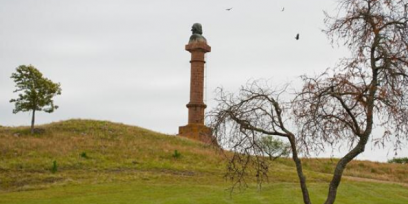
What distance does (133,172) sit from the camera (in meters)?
35.1

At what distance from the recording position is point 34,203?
75.8 feet

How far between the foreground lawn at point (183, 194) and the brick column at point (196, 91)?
26.0m

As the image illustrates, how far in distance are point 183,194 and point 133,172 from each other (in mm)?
10829

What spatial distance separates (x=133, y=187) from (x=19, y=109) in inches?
1012

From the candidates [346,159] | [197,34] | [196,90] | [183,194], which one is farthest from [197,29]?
[346,159]

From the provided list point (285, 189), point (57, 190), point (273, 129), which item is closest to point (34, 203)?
point (57, 190)

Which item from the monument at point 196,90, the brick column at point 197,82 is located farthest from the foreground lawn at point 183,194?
the brick column at point 197,82

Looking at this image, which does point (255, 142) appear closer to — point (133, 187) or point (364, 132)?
point (364, 132)

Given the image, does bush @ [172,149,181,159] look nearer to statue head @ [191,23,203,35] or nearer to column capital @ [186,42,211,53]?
column capital @ [186,42,211,53]

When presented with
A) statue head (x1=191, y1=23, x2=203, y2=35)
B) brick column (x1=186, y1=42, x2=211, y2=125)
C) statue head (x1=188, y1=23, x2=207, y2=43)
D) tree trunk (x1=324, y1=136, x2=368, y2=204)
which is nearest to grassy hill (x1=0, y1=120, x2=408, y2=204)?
tree trunk (x1=324, y1=136, x2=368, y2=204)

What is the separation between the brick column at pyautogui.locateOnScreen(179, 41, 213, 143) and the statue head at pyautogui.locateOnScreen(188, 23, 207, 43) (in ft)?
2.54

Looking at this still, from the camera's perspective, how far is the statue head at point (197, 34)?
190ft

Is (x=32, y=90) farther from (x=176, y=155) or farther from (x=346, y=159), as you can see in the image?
(x=346, y=159)

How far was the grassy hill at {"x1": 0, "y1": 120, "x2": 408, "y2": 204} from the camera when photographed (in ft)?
81.4
